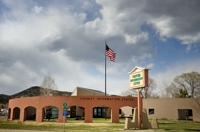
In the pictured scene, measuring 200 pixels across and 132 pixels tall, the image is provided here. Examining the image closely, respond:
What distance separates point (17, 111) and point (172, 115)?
102 feet

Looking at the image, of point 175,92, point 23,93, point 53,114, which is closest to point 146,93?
point 175,92

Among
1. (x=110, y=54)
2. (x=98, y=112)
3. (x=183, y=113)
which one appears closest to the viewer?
(x=110, y=54)

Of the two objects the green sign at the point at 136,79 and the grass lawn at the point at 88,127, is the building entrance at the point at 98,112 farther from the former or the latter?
the green sign at the point at 136,79

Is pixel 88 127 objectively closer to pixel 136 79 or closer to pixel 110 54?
pixel 136 79

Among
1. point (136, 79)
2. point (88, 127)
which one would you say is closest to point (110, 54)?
point (136, 79)

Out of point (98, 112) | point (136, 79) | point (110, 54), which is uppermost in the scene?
point (110, 54)

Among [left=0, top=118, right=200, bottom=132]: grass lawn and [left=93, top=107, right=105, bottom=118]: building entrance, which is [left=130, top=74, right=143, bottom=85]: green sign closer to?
[left=0, top=118, right=200, bottom=132]: grass lawn

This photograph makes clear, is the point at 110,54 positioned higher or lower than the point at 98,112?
higher

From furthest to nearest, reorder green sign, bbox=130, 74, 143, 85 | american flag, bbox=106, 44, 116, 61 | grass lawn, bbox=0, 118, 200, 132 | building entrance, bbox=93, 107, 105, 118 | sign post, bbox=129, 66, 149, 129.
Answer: building entrance, bbox=93, 107, 105, 118
american flag, bbox=106, 44, 116, 61
green sign, bbox=130, 74, 143, 85
sign post, bbox=129, 66, 149, 129
grass lawn, bbox=0, 118, 200, 132

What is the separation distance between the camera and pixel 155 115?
43.2 metres

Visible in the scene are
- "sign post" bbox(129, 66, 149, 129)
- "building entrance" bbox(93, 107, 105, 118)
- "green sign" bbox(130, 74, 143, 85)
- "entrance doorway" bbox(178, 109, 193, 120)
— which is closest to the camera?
"sign post" bbox(129, 66, 149, 129)

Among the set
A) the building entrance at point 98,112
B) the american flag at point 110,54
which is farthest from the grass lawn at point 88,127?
the building entrance at point 98,112

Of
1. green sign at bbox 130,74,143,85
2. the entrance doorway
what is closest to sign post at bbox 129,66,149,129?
green sign at bbox 130,74,143,85

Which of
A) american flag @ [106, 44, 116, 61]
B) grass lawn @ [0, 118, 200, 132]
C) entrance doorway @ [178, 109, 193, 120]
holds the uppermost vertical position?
american flag @ [106, 44, 116, 61]
